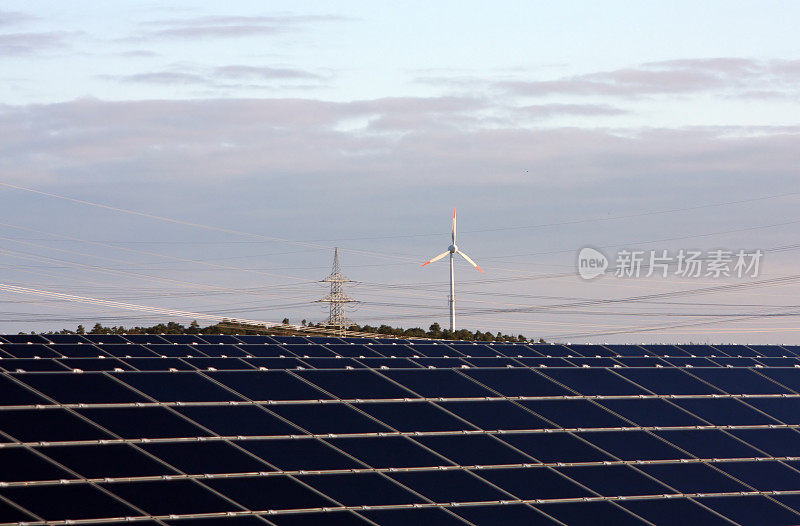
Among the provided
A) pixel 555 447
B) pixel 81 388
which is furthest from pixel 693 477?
pixel 81 388

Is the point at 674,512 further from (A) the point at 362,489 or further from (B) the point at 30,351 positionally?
(B) the point at 30,351

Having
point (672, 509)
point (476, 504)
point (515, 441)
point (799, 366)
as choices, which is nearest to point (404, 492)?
point (476, 504)

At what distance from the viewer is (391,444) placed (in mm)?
31828

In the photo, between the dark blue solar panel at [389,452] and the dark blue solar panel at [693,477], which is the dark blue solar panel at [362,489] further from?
the dark blue solar panel at [693,477]

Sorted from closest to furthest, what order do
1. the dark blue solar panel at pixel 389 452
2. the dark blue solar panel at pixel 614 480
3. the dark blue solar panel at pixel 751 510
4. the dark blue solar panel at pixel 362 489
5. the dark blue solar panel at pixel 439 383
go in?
the dark blue solar panel at pixel 362 489 → the dark blue solar panel at pixel 389 452 → the dark blue solar panel at pixel 751 510 → the dark blue solar panel at pixel 614 480 → the dark blue solar panel at pixel 439 383

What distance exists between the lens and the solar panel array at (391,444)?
26562mm

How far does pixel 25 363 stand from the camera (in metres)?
37.4

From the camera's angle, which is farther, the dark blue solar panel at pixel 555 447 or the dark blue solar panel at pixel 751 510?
the dark blue solar panel at pixel 555 447

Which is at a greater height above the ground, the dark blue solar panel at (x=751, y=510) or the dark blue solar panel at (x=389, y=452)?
the dark blue solar panel at (x=389, y=452)

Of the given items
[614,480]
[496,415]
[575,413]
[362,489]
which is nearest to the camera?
[362,489]

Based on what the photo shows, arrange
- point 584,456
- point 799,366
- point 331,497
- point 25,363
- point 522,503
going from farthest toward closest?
point 799,366, point 25,363, point 584,456, point 522,503, point 331,497

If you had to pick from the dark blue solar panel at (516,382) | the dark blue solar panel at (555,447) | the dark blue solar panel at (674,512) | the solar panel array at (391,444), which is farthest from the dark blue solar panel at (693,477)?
the dark blue solar panel at (516,382)

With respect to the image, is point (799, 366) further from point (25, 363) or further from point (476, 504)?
point (25, 363)

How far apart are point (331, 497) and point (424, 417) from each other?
7.43m
